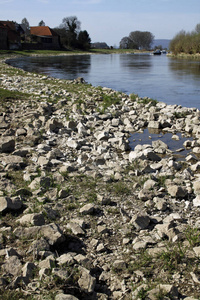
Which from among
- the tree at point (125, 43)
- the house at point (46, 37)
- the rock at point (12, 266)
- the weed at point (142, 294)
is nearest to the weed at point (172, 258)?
the weed at point (142, 294)

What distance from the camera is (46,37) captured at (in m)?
87.7

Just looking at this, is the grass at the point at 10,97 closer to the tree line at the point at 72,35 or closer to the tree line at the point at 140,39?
the tree line at the point at 72,35

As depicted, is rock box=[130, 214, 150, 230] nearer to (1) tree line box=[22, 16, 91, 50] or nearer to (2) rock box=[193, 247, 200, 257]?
(2) rock box=[193, 247, 200, 257]

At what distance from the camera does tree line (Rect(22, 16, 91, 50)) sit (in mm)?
93750

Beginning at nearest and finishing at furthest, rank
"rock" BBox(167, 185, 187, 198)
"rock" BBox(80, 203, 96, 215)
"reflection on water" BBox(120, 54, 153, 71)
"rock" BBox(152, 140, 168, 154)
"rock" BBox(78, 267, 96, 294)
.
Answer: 1. "rock" BBox(78, 267, 96, 294)
2. "rock" BBox(80, 203, 96, 215)
3. "rock" BBox(167, 185, 187, 198)
4. "rock" BBox(152, 140, 168, 154)
5. "reflection on water" BBox(120, 54, 153, 71)

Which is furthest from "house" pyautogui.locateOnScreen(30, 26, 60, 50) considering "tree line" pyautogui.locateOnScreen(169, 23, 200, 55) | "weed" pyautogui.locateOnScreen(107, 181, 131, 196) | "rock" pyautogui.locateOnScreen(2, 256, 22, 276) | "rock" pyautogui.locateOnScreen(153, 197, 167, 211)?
"rock" pyautogui.locateOnScreen(2, 256, 22, 276)

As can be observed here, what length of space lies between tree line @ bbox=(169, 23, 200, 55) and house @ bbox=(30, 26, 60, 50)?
37.8 meters

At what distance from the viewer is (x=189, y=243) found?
360 centimetres

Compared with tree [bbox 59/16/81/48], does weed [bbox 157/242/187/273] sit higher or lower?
lower

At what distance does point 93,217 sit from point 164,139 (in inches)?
213

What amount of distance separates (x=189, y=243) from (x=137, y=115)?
8.19m

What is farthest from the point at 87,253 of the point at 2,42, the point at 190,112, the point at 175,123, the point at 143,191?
the point at 2,42

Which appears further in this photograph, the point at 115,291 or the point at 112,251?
the point at 112,251

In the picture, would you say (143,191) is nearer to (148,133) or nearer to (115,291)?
(115,291)
